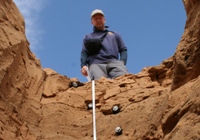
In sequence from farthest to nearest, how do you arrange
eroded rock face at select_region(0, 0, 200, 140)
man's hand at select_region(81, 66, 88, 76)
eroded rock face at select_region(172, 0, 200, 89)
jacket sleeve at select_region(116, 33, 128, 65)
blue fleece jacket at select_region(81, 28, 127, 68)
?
1. jacket sleeve at select_region(116, 33, 128, 65)
2. blue fleece jacket at select_region(81, 28, 127, 68)
3. man's hand at select_region(81, 66, 88, 76)
4. eroded rock face at select_region(0, 0, 200, 140)
5. eroded rock face at select_region(172, 0, 200, 89)

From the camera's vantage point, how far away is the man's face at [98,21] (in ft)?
31.1

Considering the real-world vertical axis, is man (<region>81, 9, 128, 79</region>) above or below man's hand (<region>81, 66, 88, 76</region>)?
above

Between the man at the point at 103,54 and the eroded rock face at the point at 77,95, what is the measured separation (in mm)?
582

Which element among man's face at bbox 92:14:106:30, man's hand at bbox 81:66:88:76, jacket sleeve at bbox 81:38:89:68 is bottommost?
man's hand at bbox 81:66:88:76

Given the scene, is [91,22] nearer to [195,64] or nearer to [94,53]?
[94,53]

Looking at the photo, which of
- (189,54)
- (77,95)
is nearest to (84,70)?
(77,95)

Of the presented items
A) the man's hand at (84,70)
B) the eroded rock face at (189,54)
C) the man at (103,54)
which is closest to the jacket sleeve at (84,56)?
the man at (103,54)

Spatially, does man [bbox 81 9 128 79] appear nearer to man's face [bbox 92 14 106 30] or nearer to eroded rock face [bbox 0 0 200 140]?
man's face [bbox 92 14 106 30]

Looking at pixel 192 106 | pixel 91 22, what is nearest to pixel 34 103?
pixel 91 22

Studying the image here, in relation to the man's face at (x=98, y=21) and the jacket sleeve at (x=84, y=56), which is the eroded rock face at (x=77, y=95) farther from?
the man's face at (x=98, y=21)

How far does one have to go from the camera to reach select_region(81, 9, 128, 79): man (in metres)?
8.93

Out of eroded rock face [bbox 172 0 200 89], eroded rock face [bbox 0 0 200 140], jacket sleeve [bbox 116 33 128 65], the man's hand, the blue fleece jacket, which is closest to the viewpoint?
eroded rock face [bbox 172 0 200 89]

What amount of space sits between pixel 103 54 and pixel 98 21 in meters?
0.70

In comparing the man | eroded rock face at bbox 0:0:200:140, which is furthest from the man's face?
eroded rock face at bbox 0:0:200:140
